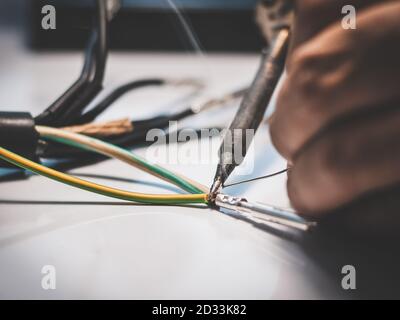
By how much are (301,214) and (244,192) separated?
0.08m

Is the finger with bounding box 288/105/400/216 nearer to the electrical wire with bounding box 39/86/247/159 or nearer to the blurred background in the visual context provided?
the electrical wire with bounding box 39/86/247/159

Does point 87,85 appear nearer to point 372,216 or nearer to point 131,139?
point 131,139

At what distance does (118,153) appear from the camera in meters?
0.34

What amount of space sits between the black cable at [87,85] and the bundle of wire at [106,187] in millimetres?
26

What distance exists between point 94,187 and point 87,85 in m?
0.12

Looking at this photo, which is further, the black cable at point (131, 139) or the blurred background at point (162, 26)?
the blurred background at point (162, 26)

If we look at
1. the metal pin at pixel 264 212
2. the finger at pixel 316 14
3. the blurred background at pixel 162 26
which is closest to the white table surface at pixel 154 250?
the metal pin at pixel 264 212

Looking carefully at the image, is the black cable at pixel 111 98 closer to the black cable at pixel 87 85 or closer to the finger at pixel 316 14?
the black cable at pixel 87 85

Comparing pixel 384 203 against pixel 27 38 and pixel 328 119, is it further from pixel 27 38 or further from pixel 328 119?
pixel 27 38

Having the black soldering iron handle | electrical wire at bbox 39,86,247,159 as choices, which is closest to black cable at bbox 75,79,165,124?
electrical wire at bbox 39,86,247,159

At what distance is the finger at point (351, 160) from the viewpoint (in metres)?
0.23
